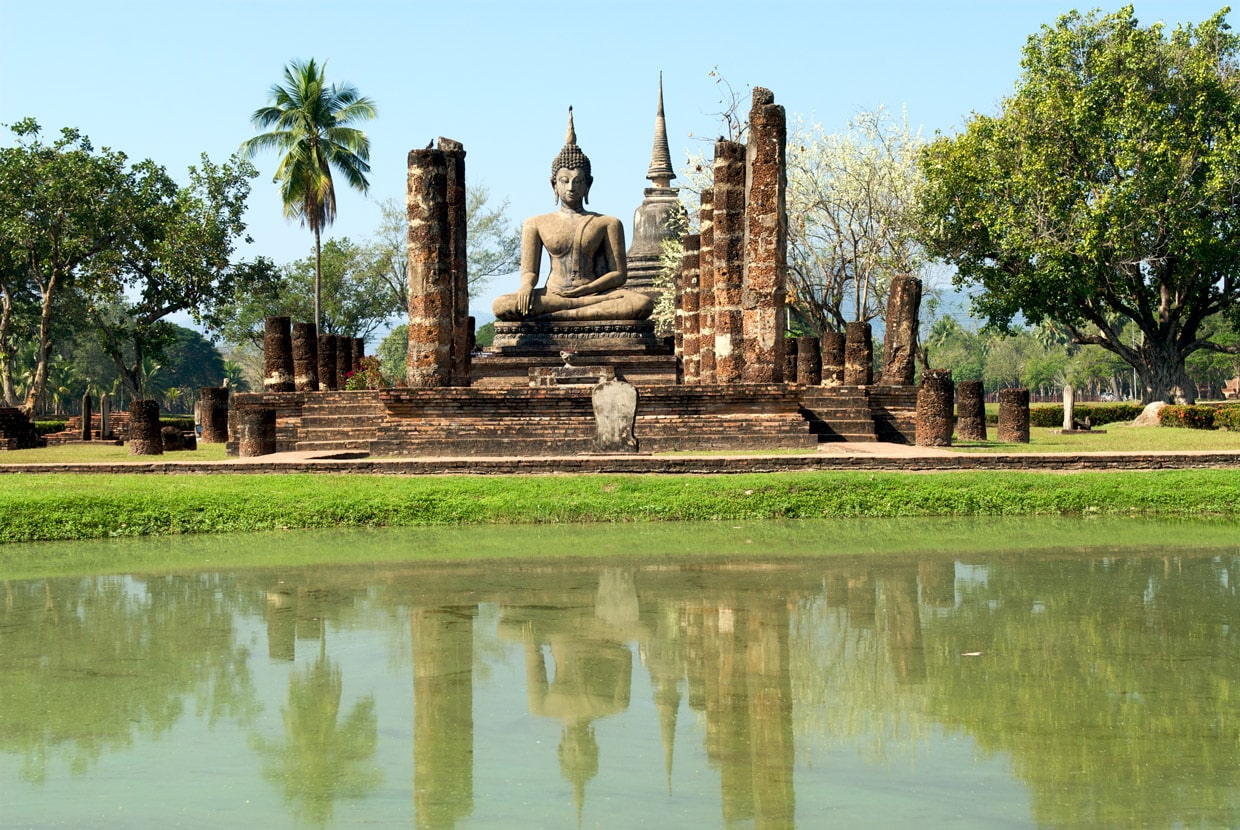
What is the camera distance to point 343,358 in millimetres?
28484

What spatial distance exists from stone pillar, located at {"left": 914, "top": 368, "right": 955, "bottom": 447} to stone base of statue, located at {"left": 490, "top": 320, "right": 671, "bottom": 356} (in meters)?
7.18

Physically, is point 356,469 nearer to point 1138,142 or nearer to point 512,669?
point 512,669

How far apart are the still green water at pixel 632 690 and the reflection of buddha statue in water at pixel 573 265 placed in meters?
15.6

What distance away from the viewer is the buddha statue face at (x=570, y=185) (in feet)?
88.8

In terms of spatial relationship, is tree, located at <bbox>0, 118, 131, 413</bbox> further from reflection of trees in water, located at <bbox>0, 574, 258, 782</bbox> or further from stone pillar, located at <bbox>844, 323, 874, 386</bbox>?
reflection of trees in water, located at <bbox>0, 574, 258, 782</bbox>

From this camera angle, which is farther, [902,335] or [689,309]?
[689,309]

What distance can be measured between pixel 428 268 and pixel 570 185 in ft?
25.3

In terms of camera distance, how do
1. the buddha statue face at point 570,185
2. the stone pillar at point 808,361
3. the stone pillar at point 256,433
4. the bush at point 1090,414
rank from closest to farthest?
1. the stone pillar at point 256,433
2. the buddha statue face at point 570,185
3. the stone pillar at point 808,361
4. the bush at point 1090,414

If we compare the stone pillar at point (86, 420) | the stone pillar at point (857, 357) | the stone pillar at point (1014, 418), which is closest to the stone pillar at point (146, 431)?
the stone pillar at point (86, 420)

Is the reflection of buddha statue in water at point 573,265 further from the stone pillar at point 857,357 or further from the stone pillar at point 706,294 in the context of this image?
the stone pillar at point 857,357

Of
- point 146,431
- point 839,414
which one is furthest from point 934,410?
point 146,431

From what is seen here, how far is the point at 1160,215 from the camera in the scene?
1163 inches

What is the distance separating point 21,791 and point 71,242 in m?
30.9

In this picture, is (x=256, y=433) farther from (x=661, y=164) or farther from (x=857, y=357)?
(x=661, y=164)
